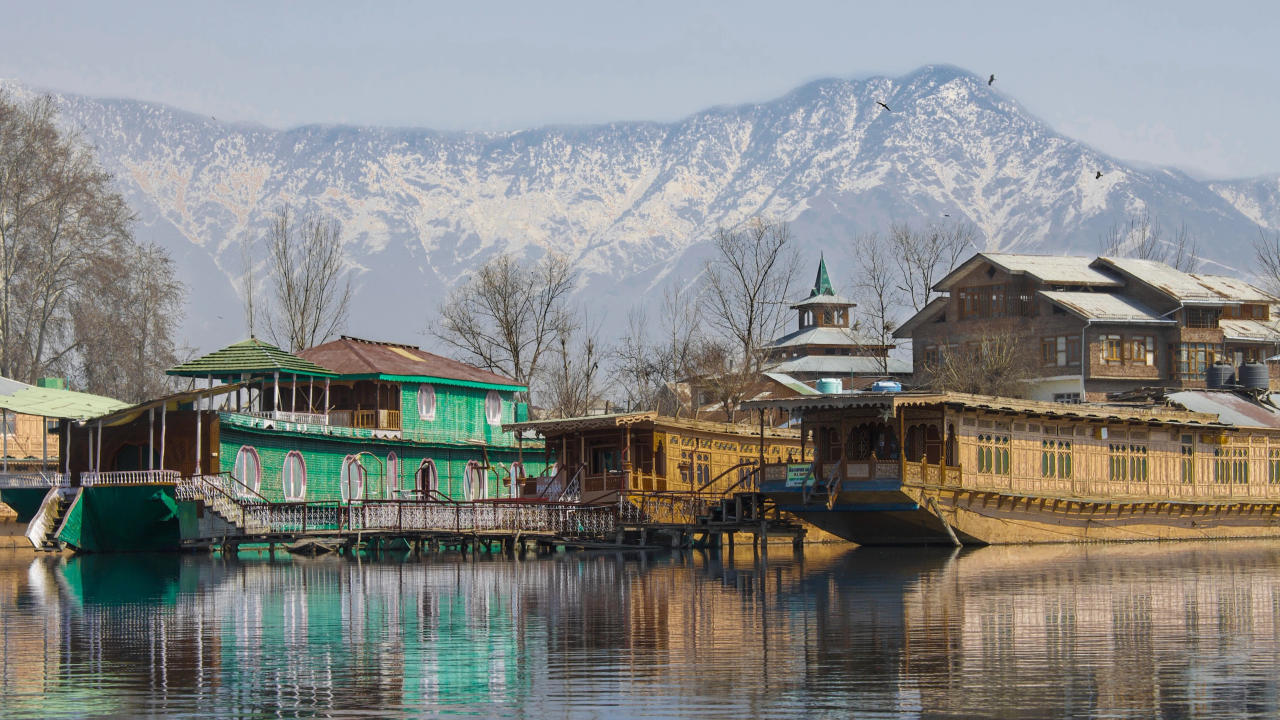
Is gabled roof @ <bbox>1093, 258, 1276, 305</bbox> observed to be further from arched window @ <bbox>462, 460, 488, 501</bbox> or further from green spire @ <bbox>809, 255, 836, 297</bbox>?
green spire @ <bbox>809, 255, 836, 297</bbox>

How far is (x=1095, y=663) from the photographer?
58.5 feet

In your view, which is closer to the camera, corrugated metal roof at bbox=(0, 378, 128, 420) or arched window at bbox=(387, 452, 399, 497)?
corrugated metal roof at bbox=(0, 378, 128, 420)

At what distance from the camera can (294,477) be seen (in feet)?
160

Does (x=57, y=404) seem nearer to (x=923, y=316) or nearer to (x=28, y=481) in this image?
(x=28, y=481)

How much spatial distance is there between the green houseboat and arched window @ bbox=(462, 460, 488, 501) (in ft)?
0.18

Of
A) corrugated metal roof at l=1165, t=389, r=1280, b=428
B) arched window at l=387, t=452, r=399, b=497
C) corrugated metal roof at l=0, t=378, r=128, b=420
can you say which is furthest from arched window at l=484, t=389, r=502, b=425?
corrugated metal roof at l=1165, t=389, r=1280, b=428

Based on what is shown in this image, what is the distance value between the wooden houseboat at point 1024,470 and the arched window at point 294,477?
578 inches

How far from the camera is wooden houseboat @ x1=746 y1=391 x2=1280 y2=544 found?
4159 cm

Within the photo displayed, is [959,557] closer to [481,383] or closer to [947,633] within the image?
[947,633]

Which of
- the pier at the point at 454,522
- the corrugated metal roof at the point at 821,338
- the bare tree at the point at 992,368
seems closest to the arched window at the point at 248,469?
the pier at the point at 454,522

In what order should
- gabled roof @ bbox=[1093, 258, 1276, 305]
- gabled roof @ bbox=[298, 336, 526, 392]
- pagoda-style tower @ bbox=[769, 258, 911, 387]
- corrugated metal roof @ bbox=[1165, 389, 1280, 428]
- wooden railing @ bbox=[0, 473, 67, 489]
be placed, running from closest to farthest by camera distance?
1. wooden railing @ bbox=[0, 473, 67, 489]
2. corrugated metal roof @ bbox=[1165, 389, 1280, 428]
3. gabled roof @ bbox=[298, 336, 526, 392]
4. gabled roof @ bbox=[1093, 258, 1276, 305]
5. pagoda-style tower @ bbox=[769, 258, 911, 387]

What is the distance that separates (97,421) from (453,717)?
32.7 metres

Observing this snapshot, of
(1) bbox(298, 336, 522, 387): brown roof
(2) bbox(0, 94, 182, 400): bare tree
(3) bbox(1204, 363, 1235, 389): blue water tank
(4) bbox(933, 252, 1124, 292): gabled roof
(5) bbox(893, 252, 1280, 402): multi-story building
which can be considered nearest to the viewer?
(1) bbox(298, 336, 522, 387): brown roof

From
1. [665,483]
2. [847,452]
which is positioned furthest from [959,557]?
[665,483]
